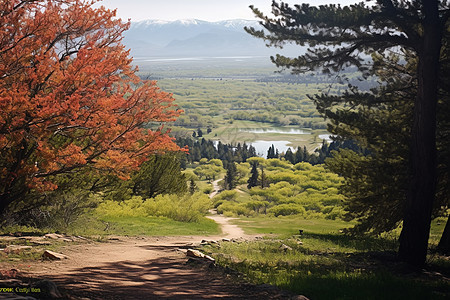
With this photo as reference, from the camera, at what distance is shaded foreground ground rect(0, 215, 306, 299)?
6.61 meters

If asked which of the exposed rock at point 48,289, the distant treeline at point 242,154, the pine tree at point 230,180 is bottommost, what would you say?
the pine tree at point 230,180

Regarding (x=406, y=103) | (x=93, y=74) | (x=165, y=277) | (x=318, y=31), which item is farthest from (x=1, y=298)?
(x=406, y=103)

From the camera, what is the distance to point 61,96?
35.5 ft

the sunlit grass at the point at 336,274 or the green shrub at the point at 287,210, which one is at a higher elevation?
the sunlit grass at the point at 336,274

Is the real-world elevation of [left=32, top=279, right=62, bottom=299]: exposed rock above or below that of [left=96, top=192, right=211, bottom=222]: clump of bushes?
above

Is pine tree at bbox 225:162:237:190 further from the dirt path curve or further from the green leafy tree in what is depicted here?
the dirt path curve

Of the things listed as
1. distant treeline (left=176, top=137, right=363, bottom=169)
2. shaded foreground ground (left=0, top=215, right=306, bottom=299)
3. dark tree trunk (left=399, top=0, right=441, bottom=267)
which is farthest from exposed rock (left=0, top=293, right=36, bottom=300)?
distant treeline (left=176, top=137, right=363, bottom=169)

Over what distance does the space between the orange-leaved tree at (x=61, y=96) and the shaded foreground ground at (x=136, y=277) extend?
2.60 m

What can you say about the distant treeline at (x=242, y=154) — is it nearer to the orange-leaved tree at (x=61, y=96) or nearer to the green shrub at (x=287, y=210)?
the green shrub at (x=287, y=210)

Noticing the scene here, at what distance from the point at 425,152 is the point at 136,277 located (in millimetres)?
7458

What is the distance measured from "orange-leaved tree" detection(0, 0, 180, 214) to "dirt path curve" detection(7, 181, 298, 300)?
2597mm

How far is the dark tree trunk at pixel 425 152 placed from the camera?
33.5 ft

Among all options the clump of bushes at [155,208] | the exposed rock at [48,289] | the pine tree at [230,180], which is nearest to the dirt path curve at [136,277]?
the exposed rock at [48,289]

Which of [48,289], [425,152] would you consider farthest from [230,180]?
[48,289]
